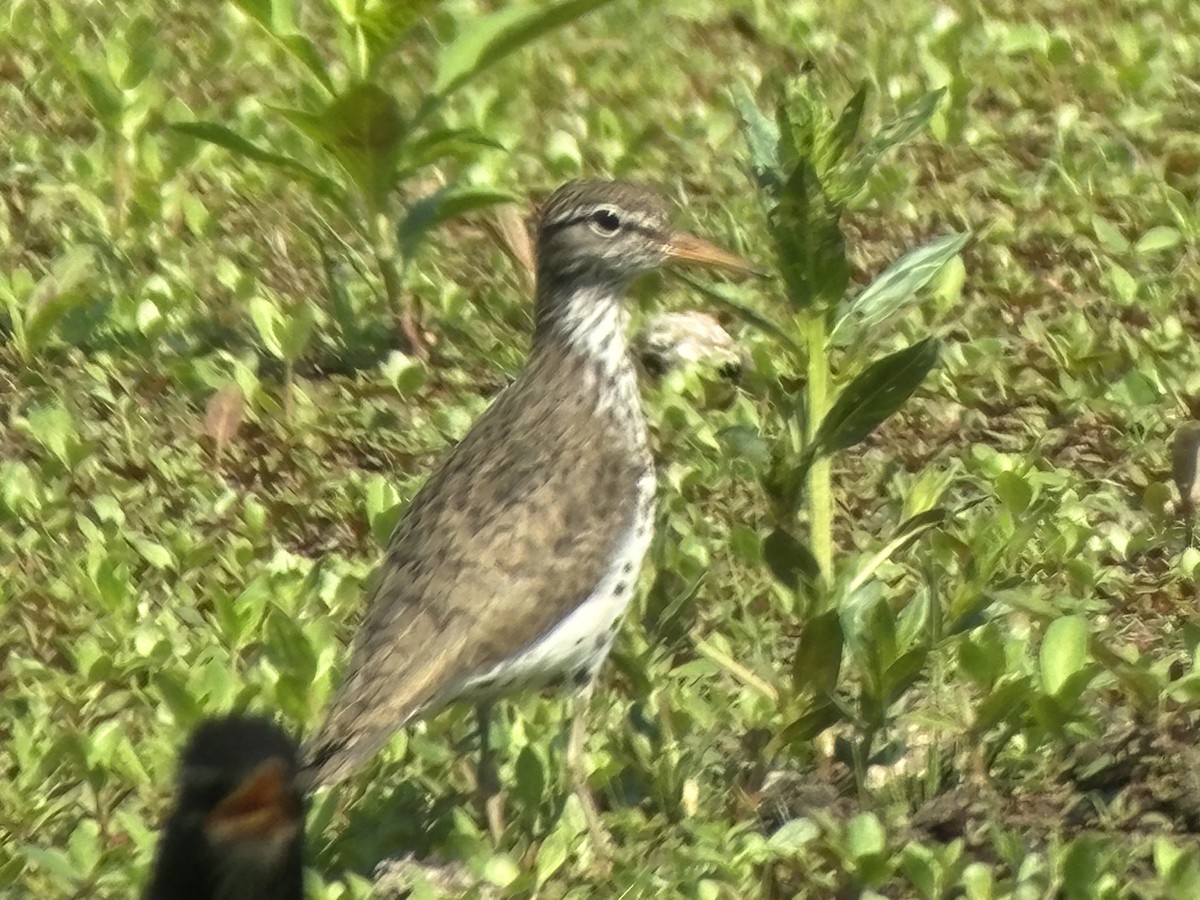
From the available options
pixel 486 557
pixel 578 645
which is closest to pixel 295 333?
pixel 486 557

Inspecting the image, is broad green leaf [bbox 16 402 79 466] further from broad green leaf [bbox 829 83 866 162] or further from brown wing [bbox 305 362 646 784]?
broad green leaf [bbox 829 83 866 162]

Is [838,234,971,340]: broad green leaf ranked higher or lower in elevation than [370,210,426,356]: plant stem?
lower

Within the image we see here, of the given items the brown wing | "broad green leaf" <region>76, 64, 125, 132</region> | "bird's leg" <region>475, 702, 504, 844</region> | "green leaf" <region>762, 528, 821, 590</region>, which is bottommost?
"bird's leg" <region>475, 702, 504, 844</region>

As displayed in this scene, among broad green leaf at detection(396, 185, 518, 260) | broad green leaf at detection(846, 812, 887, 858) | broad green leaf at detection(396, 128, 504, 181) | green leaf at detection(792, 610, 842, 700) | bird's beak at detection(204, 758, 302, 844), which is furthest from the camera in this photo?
broad green leaf at detection(396, 185, 518, 260)

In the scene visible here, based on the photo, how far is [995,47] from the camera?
10805mm

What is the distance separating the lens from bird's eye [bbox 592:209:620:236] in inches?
285

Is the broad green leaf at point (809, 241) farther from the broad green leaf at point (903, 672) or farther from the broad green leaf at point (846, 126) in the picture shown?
the broad green leaf at point (903, 672)

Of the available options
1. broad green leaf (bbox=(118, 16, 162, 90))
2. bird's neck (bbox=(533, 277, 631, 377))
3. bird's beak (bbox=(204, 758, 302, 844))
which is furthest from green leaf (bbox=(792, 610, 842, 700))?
broad green leaf (bbox=(118, 16, 162, 90))

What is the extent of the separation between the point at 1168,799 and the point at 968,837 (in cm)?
51

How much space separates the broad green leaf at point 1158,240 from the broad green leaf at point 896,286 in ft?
10.5

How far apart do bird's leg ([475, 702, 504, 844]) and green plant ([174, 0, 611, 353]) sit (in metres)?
2.52

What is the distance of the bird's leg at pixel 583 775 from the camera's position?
6.17m

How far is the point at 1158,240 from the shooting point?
9164 millimetres

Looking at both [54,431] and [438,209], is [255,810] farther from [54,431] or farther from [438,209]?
[438,209]
